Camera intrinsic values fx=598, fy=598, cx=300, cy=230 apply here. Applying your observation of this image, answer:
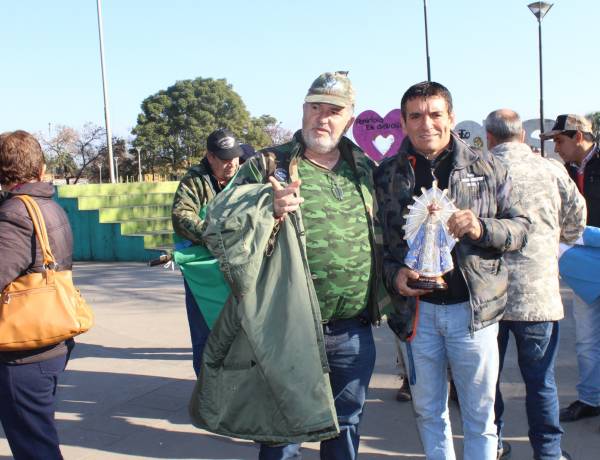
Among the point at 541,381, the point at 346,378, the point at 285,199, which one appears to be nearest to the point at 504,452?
Result: the point at 541,381

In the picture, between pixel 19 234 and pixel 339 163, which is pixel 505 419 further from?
pixel 19 234

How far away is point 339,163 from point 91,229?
38.2 ft

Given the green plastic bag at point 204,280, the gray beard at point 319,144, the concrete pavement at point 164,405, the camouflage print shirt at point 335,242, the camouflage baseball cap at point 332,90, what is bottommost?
the concrete pavement at point 164,405

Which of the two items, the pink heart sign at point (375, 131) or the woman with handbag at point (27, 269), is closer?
the woman with handbag at point (27, 269)

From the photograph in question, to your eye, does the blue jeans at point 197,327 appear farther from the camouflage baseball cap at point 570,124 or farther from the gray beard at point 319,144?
the camouflage baseball cap at point 570,124

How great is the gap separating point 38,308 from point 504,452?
2.62m

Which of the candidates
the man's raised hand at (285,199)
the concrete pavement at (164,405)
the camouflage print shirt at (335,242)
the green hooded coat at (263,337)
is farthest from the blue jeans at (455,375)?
the concrete pavement at (164,405)

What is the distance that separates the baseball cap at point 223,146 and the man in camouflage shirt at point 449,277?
1614 mm

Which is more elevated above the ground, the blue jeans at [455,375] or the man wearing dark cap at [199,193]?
the man wearing dark cap at [199,193]

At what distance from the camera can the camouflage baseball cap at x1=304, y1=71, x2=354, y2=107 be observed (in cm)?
256

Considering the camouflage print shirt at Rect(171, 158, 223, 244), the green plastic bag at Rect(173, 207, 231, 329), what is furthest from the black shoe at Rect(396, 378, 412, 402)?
the camouflage print shirt at Rect(171, 158, 223, 244)

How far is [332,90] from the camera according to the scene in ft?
8.43

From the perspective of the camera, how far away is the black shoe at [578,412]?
153 inches

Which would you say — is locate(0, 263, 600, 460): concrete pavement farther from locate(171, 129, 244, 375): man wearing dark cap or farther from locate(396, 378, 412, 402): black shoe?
locate(171, 129, 244, 375): man wearing dark cap
